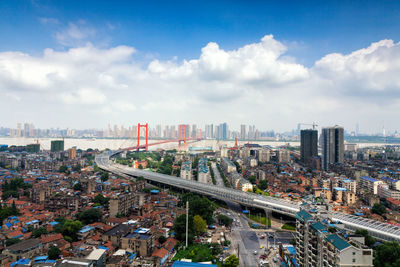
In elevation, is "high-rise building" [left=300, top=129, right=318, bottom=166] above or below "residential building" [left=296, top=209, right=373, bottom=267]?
above

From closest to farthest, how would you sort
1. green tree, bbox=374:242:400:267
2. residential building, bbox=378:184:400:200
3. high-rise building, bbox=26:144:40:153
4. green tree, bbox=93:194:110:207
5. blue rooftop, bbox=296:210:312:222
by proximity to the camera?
1. blue rooftop, bbox=296:210:312:222
2. green tree, bbox=374:242:400:267
3. green tree, bbox=93:194:110:207
4. residential building, bbox=378:184:400:200
5. high-rise building, bbox=26:144:40:153

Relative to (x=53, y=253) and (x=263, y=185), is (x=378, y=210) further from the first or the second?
(x=53, y=253)

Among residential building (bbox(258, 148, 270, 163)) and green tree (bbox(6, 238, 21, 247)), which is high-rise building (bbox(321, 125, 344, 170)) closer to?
residential building (bbox(258, 148, 270, 163))

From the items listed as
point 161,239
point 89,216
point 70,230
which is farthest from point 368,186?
point 70,230

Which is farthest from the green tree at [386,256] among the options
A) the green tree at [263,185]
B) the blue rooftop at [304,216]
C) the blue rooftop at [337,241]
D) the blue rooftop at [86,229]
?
the green tree at [263,185]

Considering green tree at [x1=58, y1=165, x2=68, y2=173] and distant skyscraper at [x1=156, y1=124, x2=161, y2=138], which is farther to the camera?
distant skyscraper at [x1=156, y1=124, x2=161, y2=138]

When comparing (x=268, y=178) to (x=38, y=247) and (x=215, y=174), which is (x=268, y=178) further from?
(x=38, y=247)

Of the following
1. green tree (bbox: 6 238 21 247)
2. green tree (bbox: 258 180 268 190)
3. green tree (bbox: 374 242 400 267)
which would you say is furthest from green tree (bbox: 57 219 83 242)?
green tree (bbox: 258 180 268 190)

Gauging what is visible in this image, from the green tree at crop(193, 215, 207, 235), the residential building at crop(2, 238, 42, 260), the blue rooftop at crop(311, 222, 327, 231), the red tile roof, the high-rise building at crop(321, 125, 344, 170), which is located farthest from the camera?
the high-rise building at crop(321, 125, 344, 170)

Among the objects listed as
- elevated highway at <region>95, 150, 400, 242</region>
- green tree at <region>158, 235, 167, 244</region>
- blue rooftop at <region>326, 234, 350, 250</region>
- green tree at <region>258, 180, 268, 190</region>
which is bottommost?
green tree at <region>158, 235, 167, 244</region>
